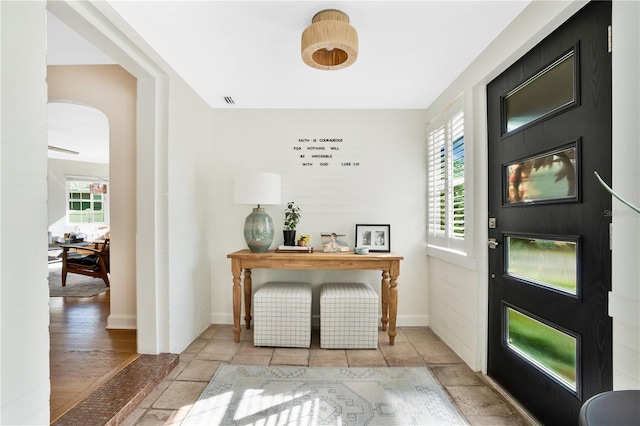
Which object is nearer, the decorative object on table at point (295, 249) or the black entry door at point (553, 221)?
the black entry door at point (553, 221)

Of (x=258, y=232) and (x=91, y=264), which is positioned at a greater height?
(x=258, y=232)

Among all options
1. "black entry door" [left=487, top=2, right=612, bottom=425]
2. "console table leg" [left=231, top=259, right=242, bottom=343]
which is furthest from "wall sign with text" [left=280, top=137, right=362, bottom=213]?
"black entry door" [left=487, top=2, right=612, bottom=425]

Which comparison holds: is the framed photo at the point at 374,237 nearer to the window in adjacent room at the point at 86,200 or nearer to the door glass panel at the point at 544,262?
the door glass panel at the point at 544,262

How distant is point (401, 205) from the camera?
3.13m

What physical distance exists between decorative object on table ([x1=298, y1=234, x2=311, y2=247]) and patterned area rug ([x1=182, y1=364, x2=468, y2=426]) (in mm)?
1159

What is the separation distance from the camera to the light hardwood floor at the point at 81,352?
1.80 metres

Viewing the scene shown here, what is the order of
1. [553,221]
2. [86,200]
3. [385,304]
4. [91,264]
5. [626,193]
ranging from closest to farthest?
1. [626,193]
2. [553,221]
3. [385,304]
4. [91,264]
5. [86,200]

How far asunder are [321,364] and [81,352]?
1947 millimetres

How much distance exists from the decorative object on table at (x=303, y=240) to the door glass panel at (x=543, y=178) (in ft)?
5.94

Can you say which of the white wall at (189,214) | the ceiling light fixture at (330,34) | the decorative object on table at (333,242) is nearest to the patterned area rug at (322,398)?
the white wall at (189,214)

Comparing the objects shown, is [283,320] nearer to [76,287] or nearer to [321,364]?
[321,364]

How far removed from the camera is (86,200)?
26.2ft

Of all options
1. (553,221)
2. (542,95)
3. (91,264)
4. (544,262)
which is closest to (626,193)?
(553,221)

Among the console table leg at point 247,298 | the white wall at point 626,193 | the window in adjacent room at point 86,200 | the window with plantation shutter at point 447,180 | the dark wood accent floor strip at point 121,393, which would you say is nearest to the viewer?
the white wall at point 626,193
